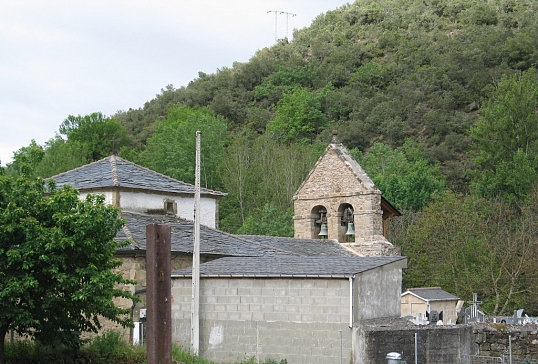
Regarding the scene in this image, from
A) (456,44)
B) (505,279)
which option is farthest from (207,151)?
(456,44)

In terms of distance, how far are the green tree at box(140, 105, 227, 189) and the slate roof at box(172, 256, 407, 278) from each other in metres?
33.7

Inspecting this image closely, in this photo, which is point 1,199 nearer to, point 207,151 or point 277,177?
point 277,177

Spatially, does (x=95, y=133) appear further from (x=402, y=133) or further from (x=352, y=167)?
(x=352, y=167)

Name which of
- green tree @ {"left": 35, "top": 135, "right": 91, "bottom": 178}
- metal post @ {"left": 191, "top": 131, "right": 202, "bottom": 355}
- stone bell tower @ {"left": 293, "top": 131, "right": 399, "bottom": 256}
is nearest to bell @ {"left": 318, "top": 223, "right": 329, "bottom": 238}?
stone bell tower @ {"left": 293, "top": 131, "right": 399, "bottom": 256}

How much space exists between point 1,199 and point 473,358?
11121mm

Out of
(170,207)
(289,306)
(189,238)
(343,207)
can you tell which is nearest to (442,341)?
(289,306)

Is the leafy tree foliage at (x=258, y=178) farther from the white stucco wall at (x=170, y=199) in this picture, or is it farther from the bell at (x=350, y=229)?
the white stucco wall at (x=170, y=199)

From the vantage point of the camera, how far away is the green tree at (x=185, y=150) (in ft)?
182

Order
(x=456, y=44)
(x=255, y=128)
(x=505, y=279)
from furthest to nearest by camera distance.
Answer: (x=456, y=44)
(x=255, y=128)
(x=505, y=279)

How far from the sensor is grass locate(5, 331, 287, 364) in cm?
1644

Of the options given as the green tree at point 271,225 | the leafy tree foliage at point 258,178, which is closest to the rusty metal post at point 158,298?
the green tree at point 271,225

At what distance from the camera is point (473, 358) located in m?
18.9

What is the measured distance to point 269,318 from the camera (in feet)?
62.5

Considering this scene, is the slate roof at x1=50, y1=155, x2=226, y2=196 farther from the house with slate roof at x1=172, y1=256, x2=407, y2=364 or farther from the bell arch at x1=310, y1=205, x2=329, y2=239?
the house with slate roof at x1=172, y1=256, x2=407, y2=364
